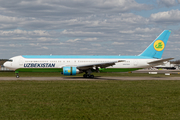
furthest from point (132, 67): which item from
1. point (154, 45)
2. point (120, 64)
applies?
point (154, 45)

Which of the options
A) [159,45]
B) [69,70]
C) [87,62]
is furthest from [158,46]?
[69,70]

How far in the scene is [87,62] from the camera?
140ft

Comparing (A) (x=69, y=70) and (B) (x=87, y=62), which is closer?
(A) (x=69, y=70)

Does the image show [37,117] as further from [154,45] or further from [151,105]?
[154,45]

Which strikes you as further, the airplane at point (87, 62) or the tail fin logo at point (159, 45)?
the tail fin logo at point (159, 45)

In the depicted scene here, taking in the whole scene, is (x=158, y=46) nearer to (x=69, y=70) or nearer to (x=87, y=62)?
(x=87, y=62)

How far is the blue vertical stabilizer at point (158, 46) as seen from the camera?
45.9 meters

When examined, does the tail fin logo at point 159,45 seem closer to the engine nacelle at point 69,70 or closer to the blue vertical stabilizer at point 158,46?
the blue vertical stabilizer at point 158,46

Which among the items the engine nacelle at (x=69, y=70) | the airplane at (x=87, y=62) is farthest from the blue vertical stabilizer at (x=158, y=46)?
the engine nacelle at (x=69, y=70)

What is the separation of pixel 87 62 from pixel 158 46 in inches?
619

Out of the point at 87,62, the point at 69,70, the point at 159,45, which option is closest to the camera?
the point at 69,70

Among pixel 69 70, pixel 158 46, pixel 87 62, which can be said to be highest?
pixel 158 46

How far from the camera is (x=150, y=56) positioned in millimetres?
46000

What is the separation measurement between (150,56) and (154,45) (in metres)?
2.49
